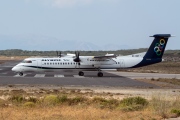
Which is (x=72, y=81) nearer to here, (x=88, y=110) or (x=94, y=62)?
(x=94, y=62)

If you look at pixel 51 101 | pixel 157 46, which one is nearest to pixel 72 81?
pixel 157 46

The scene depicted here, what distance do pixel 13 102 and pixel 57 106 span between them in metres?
3.16

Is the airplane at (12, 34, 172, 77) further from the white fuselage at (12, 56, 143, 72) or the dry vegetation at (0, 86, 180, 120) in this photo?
the dry vegetation at (0, 86, 180, 120)

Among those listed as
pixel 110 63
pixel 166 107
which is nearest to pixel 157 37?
pixel 110 63

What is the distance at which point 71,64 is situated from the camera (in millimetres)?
52969

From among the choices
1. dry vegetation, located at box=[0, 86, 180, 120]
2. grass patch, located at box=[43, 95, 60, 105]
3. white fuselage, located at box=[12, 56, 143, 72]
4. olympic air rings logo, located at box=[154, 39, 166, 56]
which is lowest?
dry vegetation, located at box=[0, 86, 180, 120]

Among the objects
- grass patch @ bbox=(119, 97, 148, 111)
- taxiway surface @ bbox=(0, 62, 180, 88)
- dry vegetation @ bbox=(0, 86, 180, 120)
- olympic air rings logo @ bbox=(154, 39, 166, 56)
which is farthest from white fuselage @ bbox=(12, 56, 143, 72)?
grass patch @ bbox=(119, 97, 148, 111)

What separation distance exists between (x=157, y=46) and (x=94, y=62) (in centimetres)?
878

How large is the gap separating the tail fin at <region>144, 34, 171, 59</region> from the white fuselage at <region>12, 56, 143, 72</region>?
4.73 ft

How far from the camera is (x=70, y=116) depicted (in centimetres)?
1661

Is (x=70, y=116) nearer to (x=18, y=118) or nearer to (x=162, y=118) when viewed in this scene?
(x=18, y=118)

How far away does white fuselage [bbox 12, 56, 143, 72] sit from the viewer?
5191 centimetres

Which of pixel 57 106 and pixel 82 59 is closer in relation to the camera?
pixel 57 106

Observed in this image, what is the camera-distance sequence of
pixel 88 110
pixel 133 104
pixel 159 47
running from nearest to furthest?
pixel 88 110, pixel 133 104, pixel 159 47
